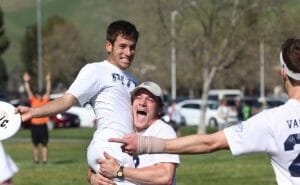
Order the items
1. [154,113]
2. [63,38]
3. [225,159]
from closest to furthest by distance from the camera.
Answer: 1. [154,113]
2. [225,159]
3. [63,38]

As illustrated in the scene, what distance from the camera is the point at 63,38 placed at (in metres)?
104

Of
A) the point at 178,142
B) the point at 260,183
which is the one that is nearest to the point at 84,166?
the point at 260,183

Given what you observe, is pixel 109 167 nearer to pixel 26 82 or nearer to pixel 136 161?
pixel 136 161

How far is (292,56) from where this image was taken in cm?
642

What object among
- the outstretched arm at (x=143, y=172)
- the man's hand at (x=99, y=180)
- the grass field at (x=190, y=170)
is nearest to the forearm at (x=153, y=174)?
the outstretched arm at (x=143, y=172)

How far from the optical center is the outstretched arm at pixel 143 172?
7332 millimetres

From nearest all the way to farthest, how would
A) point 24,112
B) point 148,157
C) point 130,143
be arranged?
point 130,143
point 148,157
point 24,112

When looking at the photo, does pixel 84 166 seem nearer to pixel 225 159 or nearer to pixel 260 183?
pixel 225 159

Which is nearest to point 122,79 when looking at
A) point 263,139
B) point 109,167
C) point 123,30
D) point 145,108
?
point 123,30

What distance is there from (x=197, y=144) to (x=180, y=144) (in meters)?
0.11

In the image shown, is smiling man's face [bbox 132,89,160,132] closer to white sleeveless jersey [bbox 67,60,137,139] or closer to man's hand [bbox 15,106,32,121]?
white sleeveless jersey [bbox 67,60,137,139]

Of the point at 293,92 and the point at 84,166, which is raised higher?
the point at 293,92

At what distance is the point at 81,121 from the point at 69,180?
44.9 metres

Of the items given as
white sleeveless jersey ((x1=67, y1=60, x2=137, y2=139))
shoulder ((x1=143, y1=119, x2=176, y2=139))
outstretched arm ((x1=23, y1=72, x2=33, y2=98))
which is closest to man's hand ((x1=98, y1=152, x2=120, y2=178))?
shoulder ((x1=143, y1=119, x2=176, y2=139))
